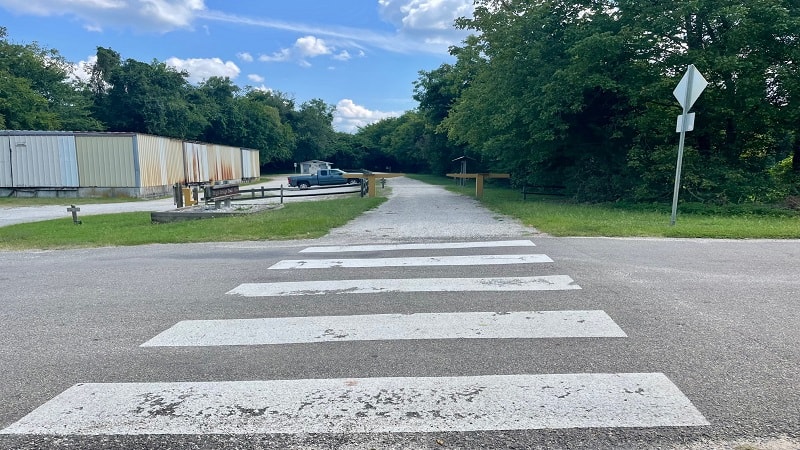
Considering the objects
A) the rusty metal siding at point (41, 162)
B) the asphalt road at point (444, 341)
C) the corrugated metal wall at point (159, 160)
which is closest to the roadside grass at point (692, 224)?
the asphalt road at point (444, 341)

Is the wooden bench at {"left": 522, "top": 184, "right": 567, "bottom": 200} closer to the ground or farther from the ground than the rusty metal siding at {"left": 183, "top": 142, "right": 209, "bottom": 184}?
closer to the ground

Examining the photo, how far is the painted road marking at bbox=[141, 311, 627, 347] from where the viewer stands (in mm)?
4172

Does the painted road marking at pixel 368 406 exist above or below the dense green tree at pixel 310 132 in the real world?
below

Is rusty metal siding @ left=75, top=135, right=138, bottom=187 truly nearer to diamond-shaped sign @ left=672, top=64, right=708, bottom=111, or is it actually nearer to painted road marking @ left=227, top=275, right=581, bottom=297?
painted road marking @ left=227, top=275, right=581, bottom=297

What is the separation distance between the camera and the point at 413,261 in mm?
7414

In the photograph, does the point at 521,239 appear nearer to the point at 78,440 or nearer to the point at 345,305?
the point at 345,305

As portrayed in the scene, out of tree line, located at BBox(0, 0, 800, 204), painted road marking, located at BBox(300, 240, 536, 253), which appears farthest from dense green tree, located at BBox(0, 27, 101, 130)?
painted road marking, located at BBox(300, 240, 536, 253)

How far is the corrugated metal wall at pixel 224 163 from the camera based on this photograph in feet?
126

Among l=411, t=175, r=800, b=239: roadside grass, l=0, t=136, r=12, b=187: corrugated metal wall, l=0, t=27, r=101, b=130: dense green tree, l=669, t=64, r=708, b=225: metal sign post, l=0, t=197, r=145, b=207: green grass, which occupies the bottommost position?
l=0, t=197, r=145, b=207: green grass

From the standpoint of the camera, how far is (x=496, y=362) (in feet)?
12.0

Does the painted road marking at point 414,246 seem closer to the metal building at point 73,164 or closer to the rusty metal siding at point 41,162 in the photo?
the metal building at point 73,164

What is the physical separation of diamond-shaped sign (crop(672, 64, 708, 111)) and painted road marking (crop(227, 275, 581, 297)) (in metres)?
6.25

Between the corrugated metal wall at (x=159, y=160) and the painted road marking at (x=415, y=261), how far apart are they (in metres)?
23.2

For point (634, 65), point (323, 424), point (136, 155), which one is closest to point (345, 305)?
point (323, 424)
